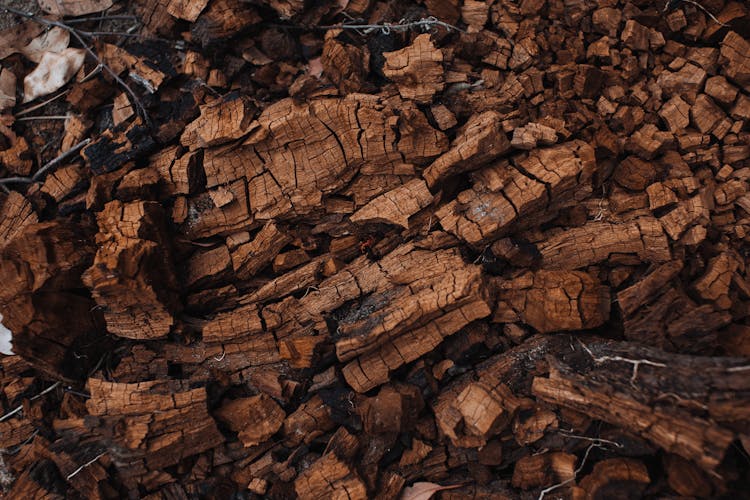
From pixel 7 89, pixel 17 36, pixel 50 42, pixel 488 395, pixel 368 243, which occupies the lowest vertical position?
pixel 488 395

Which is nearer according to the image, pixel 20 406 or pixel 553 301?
pixel 553 301

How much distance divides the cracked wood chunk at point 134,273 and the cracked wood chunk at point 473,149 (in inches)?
78.5

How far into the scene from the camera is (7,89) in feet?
12.4

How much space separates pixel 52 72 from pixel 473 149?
3.43 meters

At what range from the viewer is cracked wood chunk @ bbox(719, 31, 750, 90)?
11.4ft

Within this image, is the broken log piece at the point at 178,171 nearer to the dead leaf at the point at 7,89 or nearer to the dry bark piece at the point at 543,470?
the dead leaf at the point at 7,89

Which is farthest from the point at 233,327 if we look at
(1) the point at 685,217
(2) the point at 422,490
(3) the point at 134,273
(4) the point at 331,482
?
(1) the point at 685,217

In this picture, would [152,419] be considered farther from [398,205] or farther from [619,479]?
[619,479]

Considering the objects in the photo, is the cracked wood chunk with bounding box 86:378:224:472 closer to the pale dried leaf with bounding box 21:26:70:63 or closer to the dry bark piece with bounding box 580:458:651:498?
the dry bark piece with bounding box 580:458:651:498

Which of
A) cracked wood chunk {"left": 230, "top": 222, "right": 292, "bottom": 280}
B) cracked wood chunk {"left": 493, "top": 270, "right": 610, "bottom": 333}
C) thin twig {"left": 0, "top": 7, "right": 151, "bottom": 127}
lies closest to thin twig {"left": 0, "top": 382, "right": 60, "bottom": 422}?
cracked wood chunk {"left": 230, "top": 222, "right": 292, "bottom": 280}

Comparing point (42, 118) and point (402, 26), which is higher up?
point (42, 118)

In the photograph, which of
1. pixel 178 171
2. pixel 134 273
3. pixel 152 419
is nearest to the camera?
pixel 134 273

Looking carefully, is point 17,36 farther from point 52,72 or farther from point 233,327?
point 233,327

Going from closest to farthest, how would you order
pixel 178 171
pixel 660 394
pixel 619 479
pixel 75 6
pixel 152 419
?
pixel 660 394 → pixel 619 479 → pixel 152 419 → pixel 178 171 → pixel 75 6
